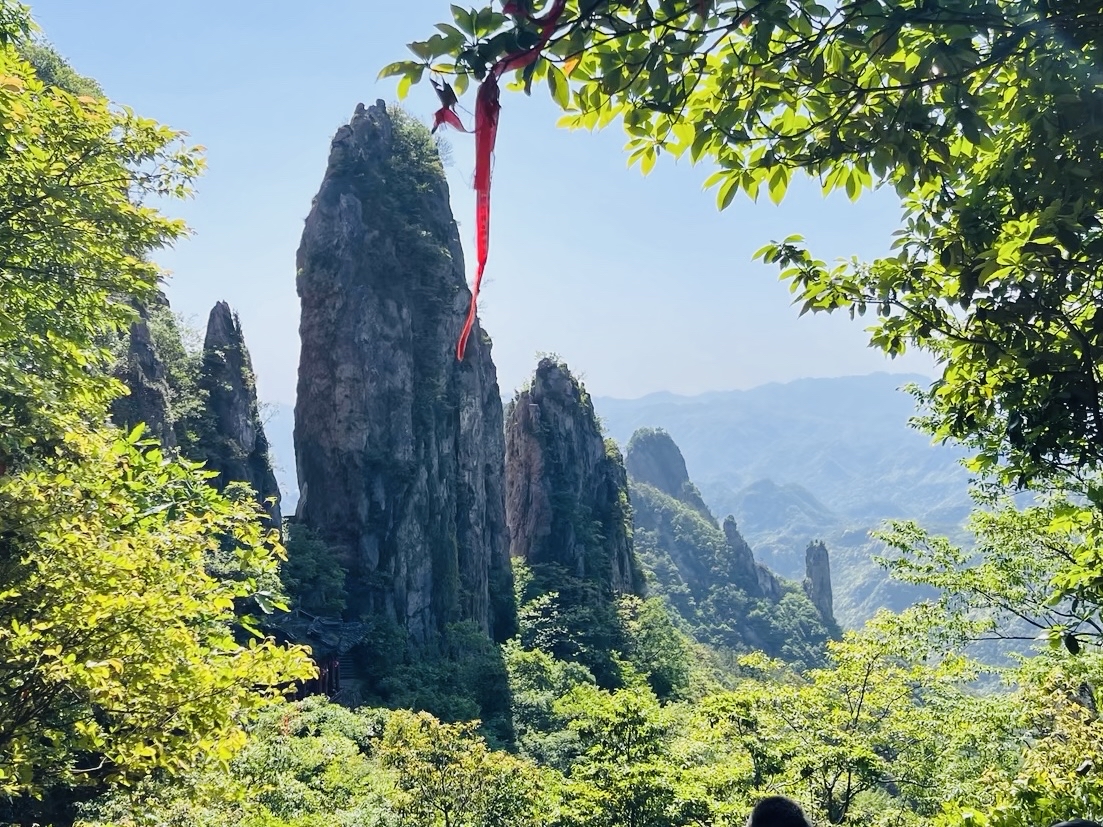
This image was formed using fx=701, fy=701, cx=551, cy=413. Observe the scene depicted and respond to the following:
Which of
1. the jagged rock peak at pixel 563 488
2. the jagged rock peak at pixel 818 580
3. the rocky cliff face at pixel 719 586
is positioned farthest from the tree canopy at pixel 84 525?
the jagged rock peak at pixel 818 580

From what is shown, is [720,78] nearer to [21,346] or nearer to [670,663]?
[21,346]

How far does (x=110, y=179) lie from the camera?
6.07 m

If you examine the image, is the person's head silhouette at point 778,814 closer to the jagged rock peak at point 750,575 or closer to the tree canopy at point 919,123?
the tree canopy at point 919,123

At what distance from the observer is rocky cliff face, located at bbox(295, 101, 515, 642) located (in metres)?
36.7

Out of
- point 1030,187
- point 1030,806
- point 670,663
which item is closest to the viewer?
point 1030,187

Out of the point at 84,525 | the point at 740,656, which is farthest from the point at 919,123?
the point at 740,656

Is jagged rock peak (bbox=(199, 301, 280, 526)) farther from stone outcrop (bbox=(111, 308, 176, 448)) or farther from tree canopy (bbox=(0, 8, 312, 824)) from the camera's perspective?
tree canopy (bbox=(0, 8, 312, 824))

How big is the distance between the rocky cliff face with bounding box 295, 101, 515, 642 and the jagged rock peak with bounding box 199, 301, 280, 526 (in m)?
3.99

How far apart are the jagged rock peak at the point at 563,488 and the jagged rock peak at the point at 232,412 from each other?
2364 cm

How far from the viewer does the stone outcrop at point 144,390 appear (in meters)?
22.5

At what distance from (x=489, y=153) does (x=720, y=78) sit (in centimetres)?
110

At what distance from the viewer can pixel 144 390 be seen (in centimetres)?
2383

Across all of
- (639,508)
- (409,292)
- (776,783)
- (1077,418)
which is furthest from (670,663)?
(639,508)

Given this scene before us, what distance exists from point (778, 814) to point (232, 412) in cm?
3307
